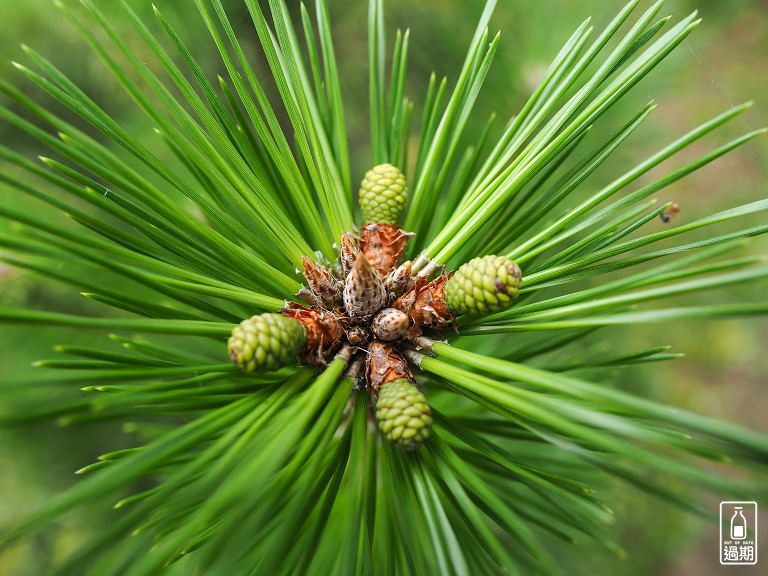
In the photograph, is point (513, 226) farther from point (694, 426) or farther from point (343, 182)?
point (694, 426)

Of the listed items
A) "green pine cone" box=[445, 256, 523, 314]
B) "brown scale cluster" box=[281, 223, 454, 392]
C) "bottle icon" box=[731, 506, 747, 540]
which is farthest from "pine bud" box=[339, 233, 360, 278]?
"bottle icon" box=[731, 506, 747, 540]

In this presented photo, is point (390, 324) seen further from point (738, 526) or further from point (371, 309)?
point (738, 526)

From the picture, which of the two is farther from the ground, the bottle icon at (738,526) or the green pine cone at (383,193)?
the green pine cone at (383,193)

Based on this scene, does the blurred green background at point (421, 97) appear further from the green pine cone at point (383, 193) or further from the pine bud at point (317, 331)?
the green pine cone at point (383, 193)

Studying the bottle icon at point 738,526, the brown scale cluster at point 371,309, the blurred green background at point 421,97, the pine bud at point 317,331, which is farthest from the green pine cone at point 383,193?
the bottle icon at point 738,526

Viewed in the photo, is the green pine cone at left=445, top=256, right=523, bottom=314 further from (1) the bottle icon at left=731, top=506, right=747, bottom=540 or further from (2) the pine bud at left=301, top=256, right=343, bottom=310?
(1) the bottle icon at left=731, top=506, right=747, bottom=540

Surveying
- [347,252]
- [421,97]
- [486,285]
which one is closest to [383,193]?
[347,252]
